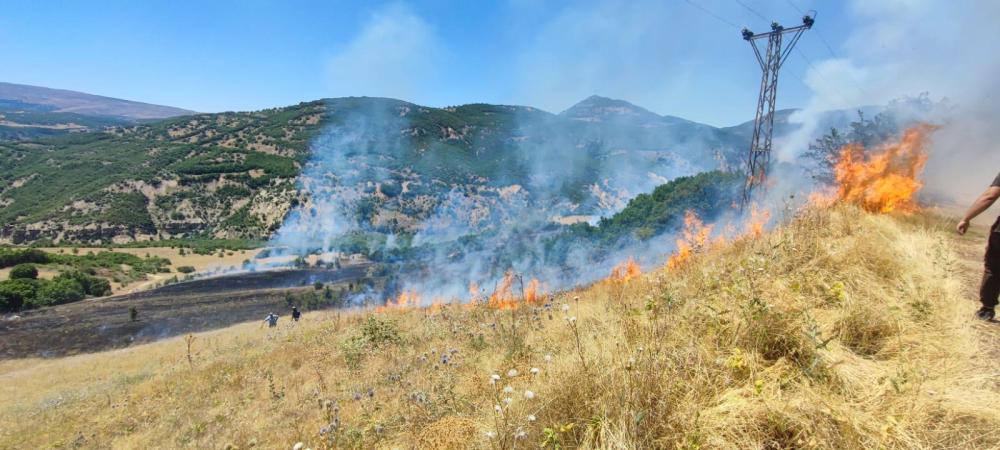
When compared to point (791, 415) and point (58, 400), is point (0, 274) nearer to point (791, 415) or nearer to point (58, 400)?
point (58, 400)

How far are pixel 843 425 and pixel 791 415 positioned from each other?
0.81 feet

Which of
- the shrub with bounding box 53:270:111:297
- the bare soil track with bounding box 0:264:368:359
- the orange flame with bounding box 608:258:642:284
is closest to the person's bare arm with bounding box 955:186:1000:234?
the orange flame with bounding box 608:258:642:284

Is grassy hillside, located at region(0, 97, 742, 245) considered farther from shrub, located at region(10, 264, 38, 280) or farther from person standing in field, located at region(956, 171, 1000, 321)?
person standing in field, located at region(956, 171, 1000, 321)

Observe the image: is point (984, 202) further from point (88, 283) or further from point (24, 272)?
point (24, 272)

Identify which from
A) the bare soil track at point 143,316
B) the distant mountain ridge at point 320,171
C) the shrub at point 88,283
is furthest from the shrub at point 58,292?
the distant mountain ridge at point 320,171

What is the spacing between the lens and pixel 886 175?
13.7 metres

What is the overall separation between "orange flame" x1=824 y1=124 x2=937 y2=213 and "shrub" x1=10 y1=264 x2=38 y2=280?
192ft

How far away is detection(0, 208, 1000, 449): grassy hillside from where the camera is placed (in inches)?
96.0

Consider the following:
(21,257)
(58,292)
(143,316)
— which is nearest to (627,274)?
(143,316)

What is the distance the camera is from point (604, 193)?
322ft

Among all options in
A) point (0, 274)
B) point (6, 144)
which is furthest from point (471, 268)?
point (6, 144)

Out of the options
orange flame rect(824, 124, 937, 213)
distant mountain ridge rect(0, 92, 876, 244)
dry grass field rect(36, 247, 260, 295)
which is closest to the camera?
orange flame rect(824, 124, 937, 213)

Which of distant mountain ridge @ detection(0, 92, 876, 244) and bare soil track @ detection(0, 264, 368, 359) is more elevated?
distant mountain ridge @ detection(0, 92, 876, 244)

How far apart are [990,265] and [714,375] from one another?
156 inches
